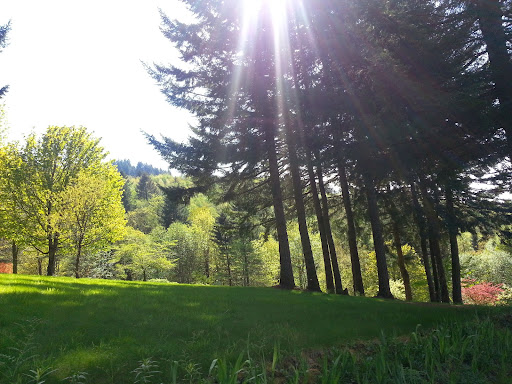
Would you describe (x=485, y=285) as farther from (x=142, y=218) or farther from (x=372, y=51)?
(x=142, y=218)

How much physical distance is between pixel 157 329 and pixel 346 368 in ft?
9.50

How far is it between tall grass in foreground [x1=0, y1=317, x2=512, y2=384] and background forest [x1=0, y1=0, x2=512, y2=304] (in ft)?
14.3

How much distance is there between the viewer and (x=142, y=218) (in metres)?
66.4

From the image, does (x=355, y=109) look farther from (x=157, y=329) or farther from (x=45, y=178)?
(x=45, y=178)

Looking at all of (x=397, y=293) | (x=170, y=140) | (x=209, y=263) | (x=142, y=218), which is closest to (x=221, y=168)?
(x=170, y=140)

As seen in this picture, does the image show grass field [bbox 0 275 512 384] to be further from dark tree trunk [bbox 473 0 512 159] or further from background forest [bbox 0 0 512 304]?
dark tree trunk [bbox 473 0 512 159]

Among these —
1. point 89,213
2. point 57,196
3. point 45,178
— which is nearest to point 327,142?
point 89,213

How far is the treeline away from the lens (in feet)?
22.9

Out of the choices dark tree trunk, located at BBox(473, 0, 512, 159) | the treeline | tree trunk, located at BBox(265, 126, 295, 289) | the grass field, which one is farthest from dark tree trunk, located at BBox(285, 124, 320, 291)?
dark tree trunk, located at BBox(473, 0, 512, 159)

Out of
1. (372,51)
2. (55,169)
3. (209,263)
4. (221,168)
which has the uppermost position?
(55,169)

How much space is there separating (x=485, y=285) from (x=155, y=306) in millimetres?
28341

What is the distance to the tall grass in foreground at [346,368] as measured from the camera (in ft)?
9.06

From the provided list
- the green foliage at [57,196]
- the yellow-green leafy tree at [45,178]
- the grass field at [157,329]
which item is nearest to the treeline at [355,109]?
the grass field at [157,329]

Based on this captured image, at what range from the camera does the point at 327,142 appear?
7.69m
